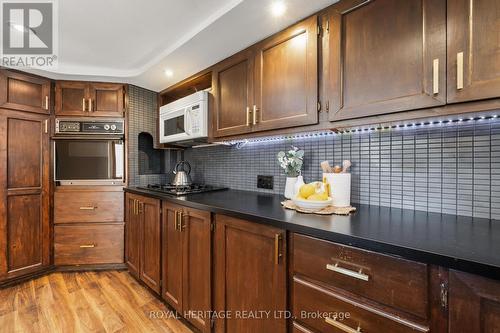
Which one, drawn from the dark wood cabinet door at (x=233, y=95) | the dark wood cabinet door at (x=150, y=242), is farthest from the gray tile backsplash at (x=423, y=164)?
the dark wood cabinet door at (x=150, y=242)

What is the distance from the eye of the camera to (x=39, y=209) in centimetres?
238

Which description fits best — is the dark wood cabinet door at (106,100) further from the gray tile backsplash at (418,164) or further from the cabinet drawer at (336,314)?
the cabinet drawer at (336,314)

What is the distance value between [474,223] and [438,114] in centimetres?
49

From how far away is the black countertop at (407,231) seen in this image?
66cm

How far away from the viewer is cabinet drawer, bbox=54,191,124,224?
2482mm

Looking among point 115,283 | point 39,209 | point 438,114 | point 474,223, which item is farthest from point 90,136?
point 474,223

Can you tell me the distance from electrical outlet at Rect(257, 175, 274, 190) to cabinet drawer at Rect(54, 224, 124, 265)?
1606 millimetres

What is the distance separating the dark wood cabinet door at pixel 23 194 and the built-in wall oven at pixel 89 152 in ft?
0.42

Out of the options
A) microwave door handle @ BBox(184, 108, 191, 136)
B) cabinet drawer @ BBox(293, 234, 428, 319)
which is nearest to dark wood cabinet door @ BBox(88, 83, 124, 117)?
microwave door handle @ BBox(184, 108, 191, 136)

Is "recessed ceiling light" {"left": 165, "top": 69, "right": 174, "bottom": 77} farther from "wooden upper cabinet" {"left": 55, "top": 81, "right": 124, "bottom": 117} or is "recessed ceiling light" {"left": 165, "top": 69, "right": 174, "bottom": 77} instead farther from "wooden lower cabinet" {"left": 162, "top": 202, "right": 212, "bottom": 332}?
"wooden lower cabinet" {"left": 162, "top": 202, "right": 212, "bottom": 332}

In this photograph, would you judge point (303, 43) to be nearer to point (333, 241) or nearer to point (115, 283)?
point (333, 241)

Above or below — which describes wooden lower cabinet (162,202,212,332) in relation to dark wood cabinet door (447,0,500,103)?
below

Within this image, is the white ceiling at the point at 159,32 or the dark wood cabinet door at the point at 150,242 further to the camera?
the dark wood cabinet door at the point at 150,242

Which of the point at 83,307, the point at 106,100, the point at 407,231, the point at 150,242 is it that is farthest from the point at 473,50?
the point at 106,100
